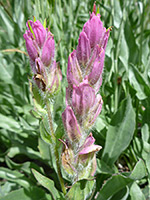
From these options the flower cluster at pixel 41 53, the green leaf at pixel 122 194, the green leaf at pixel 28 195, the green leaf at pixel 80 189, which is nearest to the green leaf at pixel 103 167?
the green leaf at pixel 122 194

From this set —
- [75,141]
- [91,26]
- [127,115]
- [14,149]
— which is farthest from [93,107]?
[14,149]

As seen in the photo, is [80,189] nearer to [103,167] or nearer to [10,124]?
[103,167]

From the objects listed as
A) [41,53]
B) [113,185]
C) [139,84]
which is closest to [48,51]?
[41,53]

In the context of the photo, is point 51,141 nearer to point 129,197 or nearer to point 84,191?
point 84,191

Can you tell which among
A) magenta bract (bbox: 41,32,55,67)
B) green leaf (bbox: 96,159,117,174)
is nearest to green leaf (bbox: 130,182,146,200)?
green leaf (bbox: 96,159,117,174)

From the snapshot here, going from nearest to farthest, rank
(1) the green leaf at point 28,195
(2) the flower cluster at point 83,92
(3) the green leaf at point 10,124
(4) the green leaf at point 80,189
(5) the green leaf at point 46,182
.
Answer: (2) the flower cluster at point 83,92
(4) the green leaf at point 80,189
(5) the green leaf at point 46,182
(1) the green leaf at point 28,195
(3) the green leaf at point 10,124

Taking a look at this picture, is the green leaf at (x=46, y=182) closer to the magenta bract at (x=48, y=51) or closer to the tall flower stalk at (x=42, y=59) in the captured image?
the tall flower stalk at (x=42, y=59)
